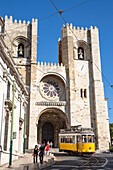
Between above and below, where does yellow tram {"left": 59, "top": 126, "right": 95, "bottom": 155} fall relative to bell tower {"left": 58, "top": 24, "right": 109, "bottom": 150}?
below

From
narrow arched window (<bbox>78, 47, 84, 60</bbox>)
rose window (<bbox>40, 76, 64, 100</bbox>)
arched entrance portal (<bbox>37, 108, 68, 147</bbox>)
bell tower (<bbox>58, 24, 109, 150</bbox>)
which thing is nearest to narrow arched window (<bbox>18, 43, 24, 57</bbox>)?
rose window (<bbox>40, 76, 64, 100</bbox>)

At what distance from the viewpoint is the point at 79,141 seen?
19625mm

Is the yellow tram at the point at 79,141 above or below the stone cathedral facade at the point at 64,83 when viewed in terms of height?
below

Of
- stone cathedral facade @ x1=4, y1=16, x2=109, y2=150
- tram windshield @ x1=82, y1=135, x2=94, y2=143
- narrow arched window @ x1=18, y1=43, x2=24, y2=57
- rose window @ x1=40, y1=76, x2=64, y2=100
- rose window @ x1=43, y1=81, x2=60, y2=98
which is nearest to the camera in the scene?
tram windshield @ x1=82, y1=135, x2=94, y2=143

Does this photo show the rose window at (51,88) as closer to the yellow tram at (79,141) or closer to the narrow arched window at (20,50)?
the narrow arched window at (20,50)

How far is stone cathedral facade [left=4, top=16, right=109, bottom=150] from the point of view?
28.9 meters

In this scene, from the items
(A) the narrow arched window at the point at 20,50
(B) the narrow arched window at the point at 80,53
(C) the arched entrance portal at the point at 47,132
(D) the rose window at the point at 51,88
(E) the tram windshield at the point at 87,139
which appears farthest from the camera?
(C) the arched entrance portal at the point at 47,132

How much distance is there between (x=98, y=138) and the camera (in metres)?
28.4

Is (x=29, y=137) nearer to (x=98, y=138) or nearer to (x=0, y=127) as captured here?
(x=98, y=138)

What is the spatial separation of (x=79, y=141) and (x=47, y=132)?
15699 millimetres

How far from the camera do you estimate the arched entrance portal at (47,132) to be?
3400 cm

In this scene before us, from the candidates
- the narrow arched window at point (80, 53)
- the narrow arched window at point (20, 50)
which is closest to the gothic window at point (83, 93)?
the narrow arched window at point (80, 53)

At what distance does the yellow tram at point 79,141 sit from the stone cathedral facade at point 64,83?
673 centimetres

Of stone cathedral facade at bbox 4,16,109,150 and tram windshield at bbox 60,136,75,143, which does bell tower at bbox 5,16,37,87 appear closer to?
stone cathedral facade at bbox 4,16,109,150
